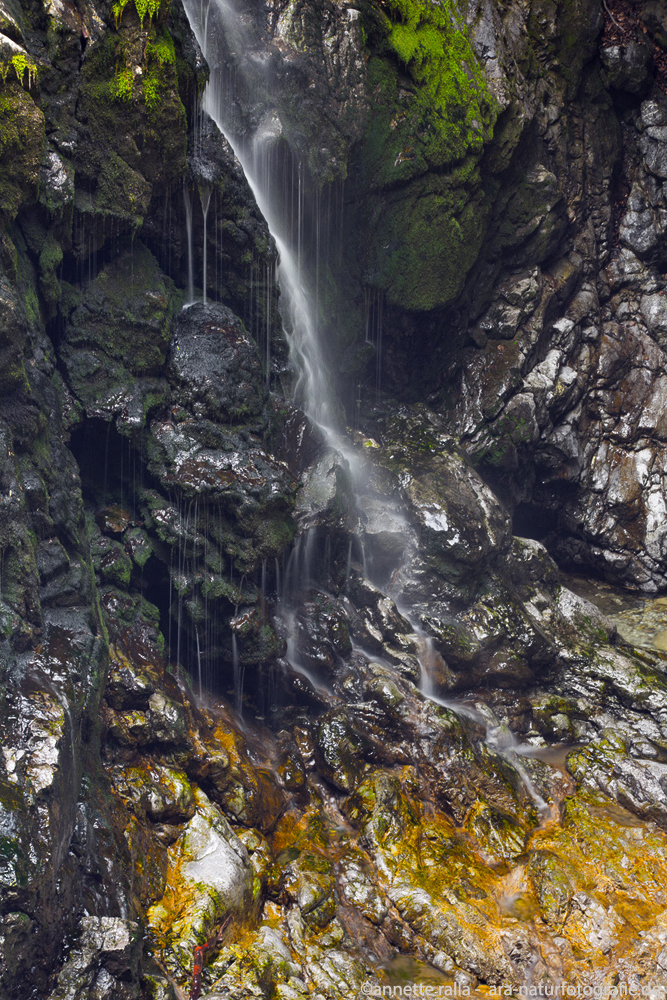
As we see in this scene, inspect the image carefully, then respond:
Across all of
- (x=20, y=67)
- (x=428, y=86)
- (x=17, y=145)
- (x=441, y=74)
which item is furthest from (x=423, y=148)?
(x=17, y=145)

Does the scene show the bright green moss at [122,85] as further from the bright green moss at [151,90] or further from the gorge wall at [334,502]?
the bright green moss at [151,90]

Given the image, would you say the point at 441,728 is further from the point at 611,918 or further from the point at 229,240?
the point at 229,240

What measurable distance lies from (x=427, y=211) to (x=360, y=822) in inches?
446

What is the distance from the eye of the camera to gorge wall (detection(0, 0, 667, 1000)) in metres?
6.51

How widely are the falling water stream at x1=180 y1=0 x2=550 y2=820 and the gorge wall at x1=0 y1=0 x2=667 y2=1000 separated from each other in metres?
0.11

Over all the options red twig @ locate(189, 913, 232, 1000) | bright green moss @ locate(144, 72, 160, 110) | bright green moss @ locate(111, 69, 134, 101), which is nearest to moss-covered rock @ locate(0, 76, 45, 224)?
bright green moss @ locate(111, 69, 134, 101)

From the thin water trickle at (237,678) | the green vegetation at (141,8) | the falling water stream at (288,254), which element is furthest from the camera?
the falling water stream at (288,254)

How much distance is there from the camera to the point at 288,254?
41.7ft

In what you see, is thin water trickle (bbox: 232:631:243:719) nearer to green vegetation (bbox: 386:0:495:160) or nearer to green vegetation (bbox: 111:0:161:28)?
green vegetation (bbox: 111:0:161:28)

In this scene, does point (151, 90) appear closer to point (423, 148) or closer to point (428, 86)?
point (423, 148)

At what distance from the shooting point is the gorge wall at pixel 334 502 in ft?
21.4

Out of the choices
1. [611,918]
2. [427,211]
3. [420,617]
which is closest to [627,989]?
[611,918]

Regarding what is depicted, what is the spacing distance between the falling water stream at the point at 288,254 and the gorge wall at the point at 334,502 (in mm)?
114

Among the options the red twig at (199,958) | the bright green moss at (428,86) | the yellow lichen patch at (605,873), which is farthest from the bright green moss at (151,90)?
the yellow lichen patch at (605,873)
